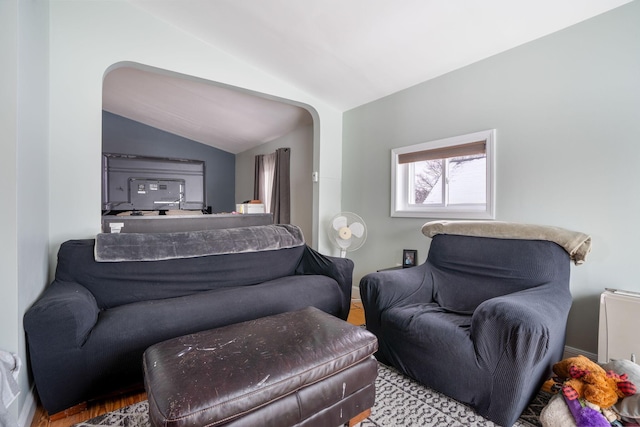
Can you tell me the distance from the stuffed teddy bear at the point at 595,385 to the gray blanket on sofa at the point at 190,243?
1973 mm

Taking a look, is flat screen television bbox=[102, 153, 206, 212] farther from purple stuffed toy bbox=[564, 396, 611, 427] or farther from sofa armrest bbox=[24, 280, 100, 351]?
purple stuffed toy bbox=[564, 396, 611, 427]

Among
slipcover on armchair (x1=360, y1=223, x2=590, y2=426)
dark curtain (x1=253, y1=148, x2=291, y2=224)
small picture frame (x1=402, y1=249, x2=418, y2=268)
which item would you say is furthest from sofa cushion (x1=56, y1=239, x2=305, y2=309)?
dark curtain (x1=253, y1=148, x2=291, y2=224)

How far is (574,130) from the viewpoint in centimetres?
196

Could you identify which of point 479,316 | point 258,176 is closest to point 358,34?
point 479,316

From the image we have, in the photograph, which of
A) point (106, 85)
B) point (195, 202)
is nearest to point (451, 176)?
point (195, 202)

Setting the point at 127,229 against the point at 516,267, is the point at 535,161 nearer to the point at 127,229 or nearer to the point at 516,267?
the point at 516,267

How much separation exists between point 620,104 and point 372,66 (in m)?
1.76

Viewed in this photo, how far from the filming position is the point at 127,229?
7.07 ft

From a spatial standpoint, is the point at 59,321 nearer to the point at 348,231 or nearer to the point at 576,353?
the point at 348,231

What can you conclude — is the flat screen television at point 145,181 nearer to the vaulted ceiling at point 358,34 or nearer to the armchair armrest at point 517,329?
the vaulted ceiling at point 358,34

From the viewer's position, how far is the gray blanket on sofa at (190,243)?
1.89m

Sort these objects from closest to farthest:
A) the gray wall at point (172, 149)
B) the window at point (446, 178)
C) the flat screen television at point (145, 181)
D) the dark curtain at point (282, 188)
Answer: the flat screen television at point (145, 181) → the window at point (446, 178) → the dark curtain at point (282, 188) → the gray wall at point (172, 149)

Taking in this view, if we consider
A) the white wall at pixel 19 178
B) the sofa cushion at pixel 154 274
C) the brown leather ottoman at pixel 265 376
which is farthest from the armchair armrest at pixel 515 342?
the white wall at pixel 19 178

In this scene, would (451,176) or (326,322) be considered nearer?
(326,322)
